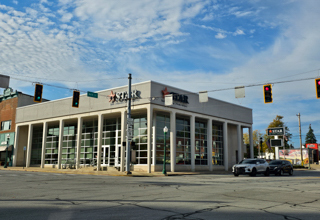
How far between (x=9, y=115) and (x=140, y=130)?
27182 millimetres

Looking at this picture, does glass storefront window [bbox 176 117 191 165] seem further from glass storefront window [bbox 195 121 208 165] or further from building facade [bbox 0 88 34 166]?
building facade [bbox 0 88 34 166]

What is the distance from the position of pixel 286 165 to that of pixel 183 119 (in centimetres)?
1331

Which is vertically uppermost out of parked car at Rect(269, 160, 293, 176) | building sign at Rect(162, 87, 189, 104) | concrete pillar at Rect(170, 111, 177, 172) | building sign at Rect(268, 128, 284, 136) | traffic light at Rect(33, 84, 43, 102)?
building sign at Rect(162, 87, 189, 104)

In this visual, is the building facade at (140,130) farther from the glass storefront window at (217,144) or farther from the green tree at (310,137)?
the green tree at (310,137)

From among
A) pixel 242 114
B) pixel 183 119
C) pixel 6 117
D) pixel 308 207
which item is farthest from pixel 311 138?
pixel 308 207

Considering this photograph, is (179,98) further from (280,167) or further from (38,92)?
(38,92)

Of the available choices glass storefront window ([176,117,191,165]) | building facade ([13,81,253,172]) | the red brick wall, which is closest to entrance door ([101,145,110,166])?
building facade ([13,81,253,172])

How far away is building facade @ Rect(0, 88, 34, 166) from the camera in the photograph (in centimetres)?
4919

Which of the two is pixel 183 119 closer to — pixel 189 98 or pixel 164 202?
pixel 189 98

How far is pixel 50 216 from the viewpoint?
7.42 m

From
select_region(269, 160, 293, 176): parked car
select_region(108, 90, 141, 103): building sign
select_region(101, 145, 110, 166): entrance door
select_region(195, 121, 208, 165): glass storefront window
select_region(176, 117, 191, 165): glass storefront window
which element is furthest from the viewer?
select_region(195, 121, 208, 165): glass storefront window

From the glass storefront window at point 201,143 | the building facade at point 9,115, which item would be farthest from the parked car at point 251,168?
the building facade at point 9,115

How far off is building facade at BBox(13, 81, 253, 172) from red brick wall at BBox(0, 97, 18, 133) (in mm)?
1541

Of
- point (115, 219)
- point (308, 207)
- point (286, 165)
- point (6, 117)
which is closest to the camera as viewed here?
point (115, 219)
